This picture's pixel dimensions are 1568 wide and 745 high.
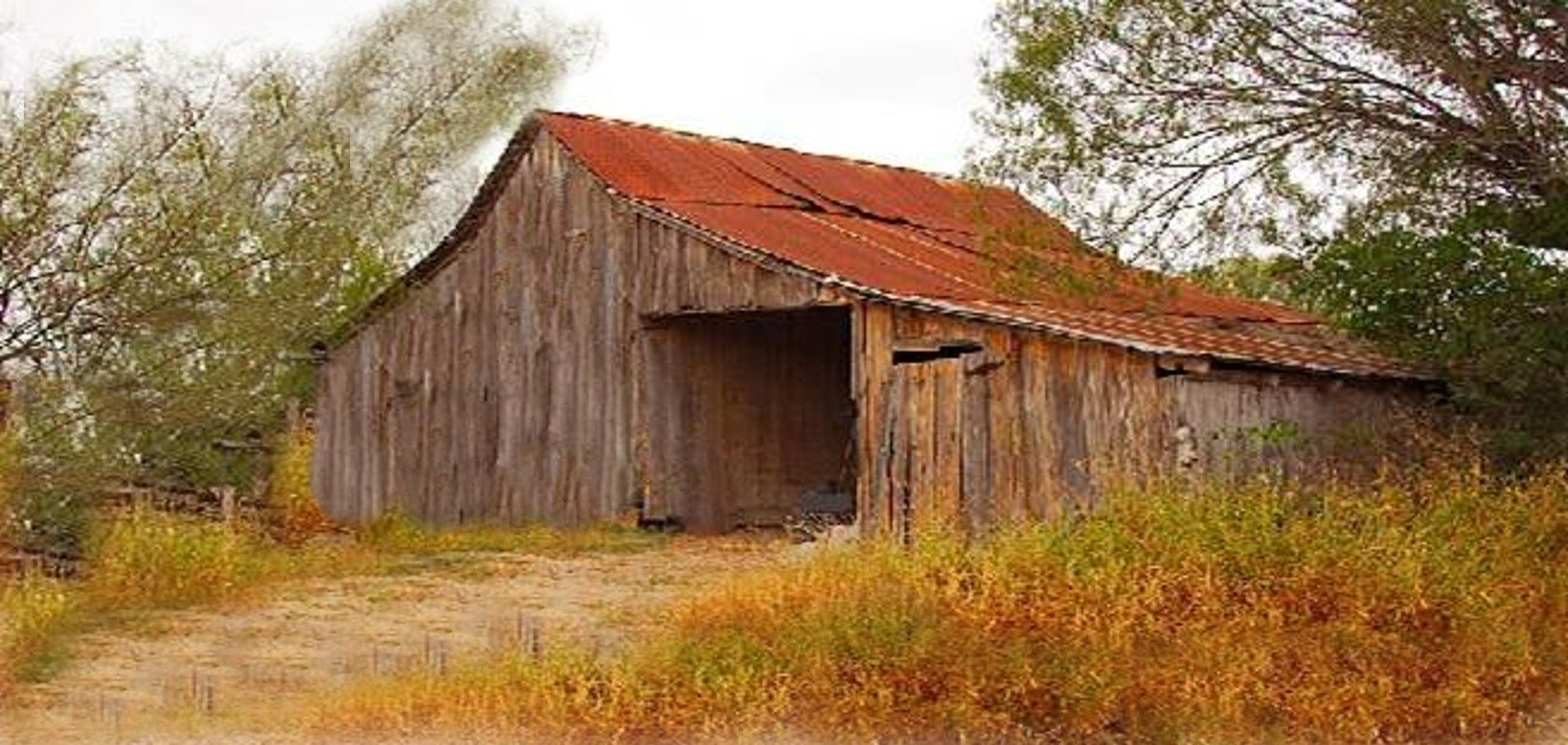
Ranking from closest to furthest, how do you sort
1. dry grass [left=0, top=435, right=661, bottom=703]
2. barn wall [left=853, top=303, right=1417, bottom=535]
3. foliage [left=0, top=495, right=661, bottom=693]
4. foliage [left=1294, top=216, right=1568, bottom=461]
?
foliage [left=0, top=495, right=661, bottom=693] < dry grass [left=0, top=435, right=661, bottom=703] < foliage [left=1294, top=216, right=1568, bottom=461] < barn wall [left=853, top=303, right=1417, bottom=535]

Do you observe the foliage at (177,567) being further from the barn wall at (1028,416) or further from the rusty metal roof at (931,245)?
the rusty metal roof at (931,245)

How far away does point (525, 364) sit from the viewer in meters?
21.9

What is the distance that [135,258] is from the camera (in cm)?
1477

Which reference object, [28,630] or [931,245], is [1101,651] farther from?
[931,245]

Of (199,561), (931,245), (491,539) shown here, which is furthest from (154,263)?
(931,245)

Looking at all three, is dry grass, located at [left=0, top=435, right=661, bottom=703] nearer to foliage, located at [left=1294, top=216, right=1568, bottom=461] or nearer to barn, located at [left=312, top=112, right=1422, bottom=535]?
barn, located at [left=312, top=112, right=1422, bottom=535]

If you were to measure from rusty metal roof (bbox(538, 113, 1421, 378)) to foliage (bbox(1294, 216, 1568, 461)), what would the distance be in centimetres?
75

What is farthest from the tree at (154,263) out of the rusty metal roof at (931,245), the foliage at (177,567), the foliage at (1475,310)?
the foliage at (1475,310)

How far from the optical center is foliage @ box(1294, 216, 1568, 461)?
15547 mm

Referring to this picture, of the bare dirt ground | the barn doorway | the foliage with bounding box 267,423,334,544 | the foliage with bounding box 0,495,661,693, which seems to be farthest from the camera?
the foliage with bounding box 267,423,334,544

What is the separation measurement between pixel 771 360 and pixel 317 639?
32.8ft

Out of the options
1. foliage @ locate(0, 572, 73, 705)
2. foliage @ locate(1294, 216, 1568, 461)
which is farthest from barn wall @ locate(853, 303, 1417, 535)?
foliage @ locate(0, 572, 73, 705)

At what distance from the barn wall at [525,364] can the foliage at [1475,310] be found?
5.89m

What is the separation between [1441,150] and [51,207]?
10.5 metres
